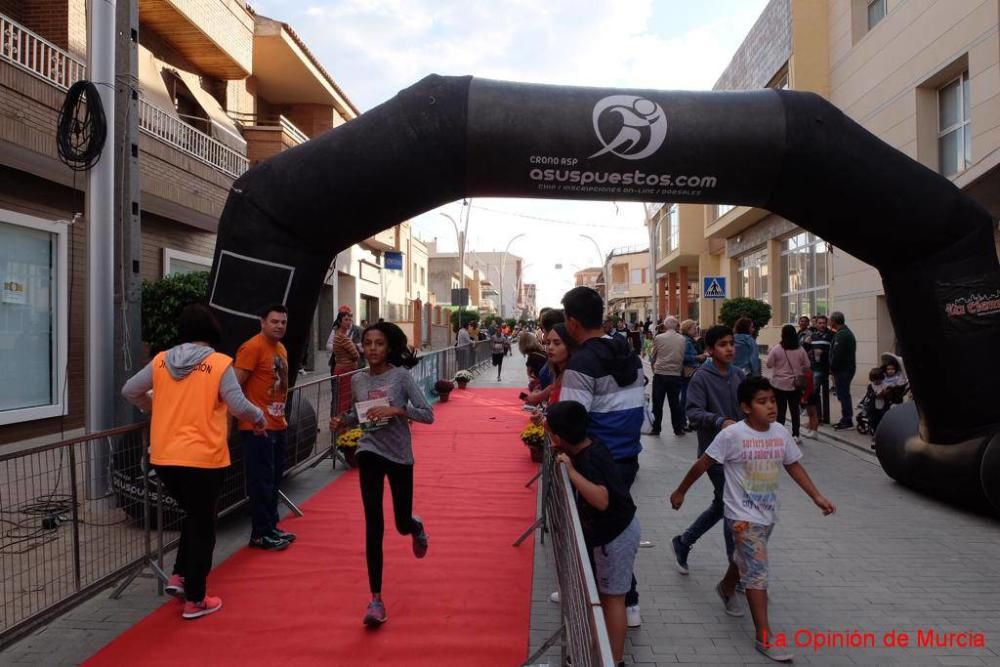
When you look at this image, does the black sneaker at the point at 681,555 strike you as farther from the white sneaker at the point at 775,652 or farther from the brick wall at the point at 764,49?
the brick wall at the point at 764,49

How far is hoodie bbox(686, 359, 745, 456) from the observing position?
4688 mm

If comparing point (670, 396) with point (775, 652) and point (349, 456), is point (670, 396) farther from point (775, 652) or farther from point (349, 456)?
point (775, 652)

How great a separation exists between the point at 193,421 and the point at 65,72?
898cm

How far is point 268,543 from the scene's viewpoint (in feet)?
16.7

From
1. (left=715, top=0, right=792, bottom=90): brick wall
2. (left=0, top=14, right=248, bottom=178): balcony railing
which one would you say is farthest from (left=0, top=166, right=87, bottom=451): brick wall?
(left=715, top=0, right=792, bottom=90): brick wall

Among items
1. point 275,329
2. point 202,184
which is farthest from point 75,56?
point 275,329

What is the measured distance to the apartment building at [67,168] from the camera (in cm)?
894

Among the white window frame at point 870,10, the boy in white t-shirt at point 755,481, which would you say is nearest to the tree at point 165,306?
the boy in white t-shirt at point 755,481

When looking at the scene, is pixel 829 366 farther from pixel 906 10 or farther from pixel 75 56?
pixel 75 56

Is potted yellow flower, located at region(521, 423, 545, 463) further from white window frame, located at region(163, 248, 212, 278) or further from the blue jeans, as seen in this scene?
white window frame, located at region(163, 248, 212, 278)

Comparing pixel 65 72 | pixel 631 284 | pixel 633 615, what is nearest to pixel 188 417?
pixel 633 615

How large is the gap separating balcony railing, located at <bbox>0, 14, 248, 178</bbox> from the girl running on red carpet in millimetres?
5125

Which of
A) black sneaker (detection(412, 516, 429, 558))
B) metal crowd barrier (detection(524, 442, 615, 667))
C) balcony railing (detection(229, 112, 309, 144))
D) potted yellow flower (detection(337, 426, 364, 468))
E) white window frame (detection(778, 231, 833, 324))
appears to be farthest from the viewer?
white window frame (detection(778, 231, 833, 324))

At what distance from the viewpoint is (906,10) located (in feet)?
46.3
